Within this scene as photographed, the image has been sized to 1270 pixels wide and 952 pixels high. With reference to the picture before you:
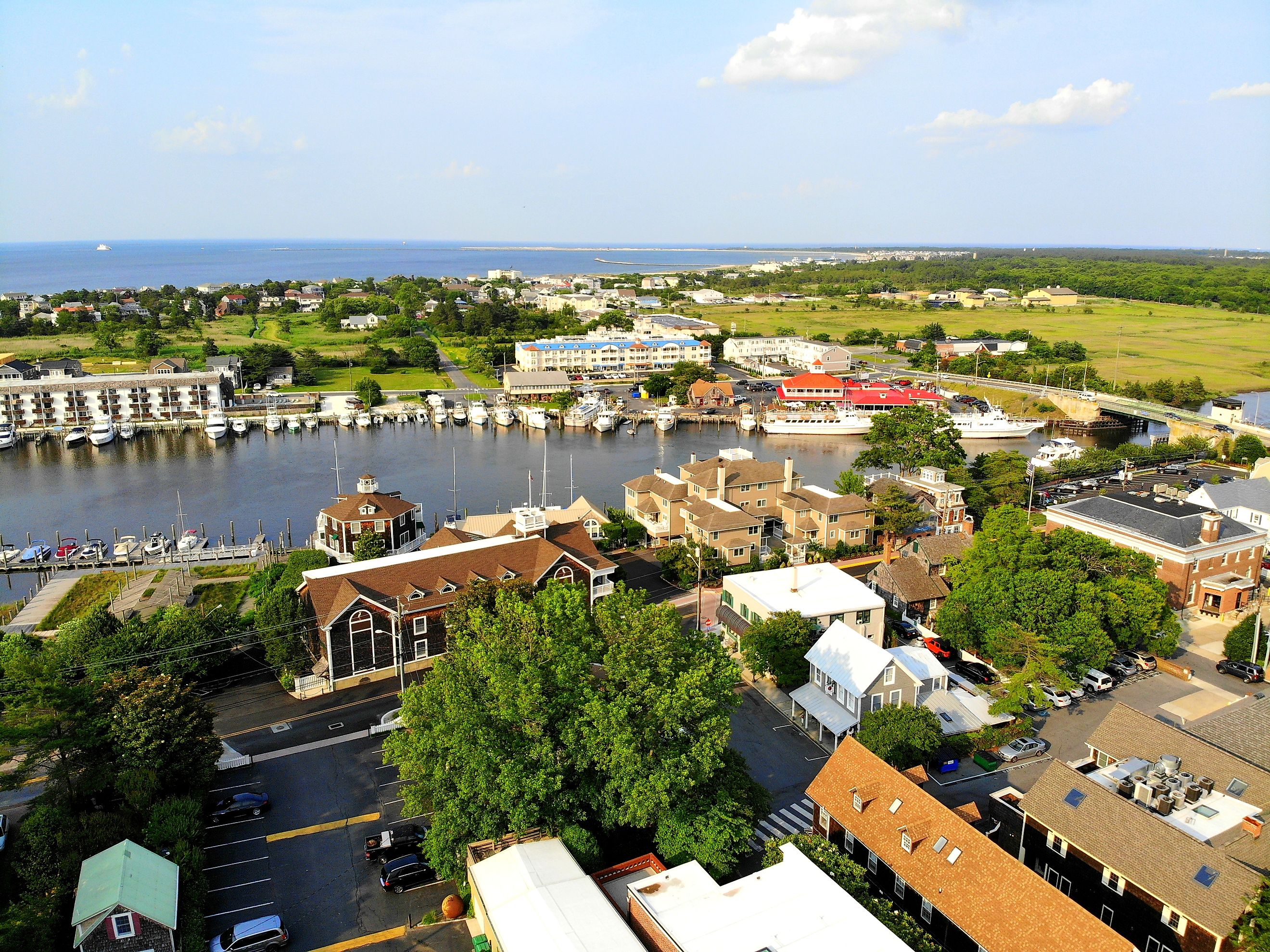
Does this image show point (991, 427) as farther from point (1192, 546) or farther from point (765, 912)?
point (765, 912)

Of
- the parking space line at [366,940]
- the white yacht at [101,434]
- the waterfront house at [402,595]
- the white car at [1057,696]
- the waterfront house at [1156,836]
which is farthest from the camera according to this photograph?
the white yacht at [101,434]

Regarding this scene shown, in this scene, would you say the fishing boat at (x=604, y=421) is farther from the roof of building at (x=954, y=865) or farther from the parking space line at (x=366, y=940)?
the parking space line at (x=366, y=940)

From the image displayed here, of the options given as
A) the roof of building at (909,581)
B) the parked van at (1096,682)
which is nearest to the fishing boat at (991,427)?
the roof of building at (909,581)

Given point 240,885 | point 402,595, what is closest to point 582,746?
point 240,885

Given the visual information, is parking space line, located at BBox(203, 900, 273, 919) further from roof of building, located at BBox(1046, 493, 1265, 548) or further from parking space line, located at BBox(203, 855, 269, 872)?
roof of building, located at BBox(1046, 493, 1265, 548)

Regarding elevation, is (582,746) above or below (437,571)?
above
